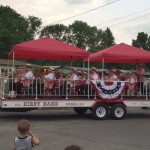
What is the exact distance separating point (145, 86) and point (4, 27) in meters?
57.9

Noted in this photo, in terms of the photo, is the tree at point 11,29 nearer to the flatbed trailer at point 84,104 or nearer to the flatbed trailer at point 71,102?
the flatbed trailer at point 71,102

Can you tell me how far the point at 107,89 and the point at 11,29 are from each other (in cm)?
5954

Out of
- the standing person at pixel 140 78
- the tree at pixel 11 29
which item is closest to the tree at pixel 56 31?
the tree at pixel 11 29

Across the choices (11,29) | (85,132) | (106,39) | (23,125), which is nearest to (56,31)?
(106,39)

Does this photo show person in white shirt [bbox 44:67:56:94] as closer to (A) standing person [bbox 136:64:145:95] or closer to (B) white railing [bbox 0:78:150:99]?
(B) white railing [bbox 0:78:150:99]

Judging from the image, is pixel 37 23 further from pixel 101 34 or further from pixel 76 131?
pixel 76 131

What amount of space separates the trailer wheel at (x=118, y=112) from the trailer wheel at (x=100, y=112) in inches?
10.3

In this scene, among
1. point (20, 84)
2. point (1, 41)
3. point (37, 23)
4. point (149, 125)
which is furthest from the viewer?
point (37, 23)

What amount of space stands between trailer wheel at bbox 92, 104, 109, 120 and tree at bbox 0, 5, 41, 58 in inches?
2223

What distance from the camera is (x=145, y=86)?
19.5 meters

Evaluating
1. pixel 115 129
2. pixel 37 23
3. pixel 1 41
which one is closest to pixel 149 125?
pixel 115 129

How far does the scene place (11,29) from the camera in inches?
2992

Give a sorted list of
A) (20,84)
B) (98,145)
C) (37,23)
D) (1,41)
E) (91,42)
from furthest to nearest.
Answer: (91,42) → (37,23) → (1,41) → (20,84) → (98,145)

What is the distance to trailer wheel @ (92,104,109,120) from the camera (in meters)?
18.0
